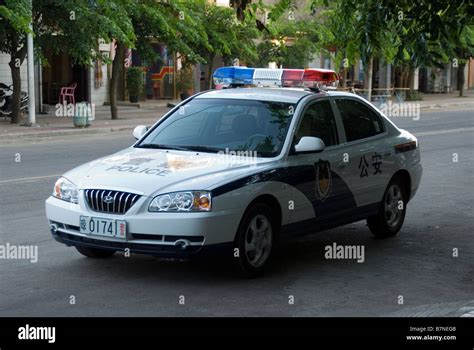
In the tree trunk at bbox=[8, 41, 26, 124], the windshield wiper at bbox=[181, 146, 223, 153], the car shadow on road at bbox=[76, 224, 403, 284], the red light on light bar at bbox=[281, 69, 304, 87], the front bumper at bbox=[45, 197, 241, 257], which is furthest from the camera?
the tree trunk at bbox=[8, 41, 26, 124]

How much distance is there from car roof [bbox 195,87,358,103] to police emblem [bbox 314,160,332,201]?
0.68m

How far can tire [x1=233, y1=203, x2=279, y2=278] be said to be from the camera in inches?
291

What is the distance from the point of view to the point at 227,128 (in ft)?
27.5

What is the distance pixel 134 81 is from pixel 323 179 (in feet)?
99.7

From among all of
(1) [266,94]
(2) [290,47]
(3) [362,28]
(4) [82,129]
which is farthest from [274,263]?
(2) [290,47]

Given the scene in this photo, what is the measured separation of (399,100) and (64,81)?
54.3ft

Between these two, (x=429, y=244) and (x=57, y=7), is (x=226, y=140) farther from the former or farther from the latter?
(x=57, y=7)

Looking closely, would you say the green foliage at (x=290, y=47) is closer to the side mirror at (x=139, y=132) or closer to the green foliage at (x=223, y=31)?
the green foliage at (x=223, y=31)

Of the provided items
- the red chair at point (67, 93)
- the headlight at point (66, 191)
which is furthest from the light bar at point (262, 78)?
the red chair at point (67, 93)

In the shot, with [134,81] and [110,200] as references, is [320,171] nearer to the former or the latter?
[110,200]

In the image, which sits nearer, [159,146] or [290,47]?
[159,146]

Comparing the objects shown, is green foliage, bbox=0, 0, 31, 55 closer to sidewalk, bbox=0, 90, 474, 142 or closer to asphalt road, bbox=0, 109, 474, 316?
sidewalk, bbox=0, 90, 474, 142

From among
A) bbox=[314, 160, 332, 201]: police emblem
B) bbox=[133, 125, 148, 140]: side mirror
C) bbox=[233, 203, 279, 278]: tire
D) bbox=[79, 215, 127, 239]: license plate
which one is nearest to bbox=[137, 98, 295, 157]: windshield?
bbox=[133, 125, 148, 140]: side mirror
